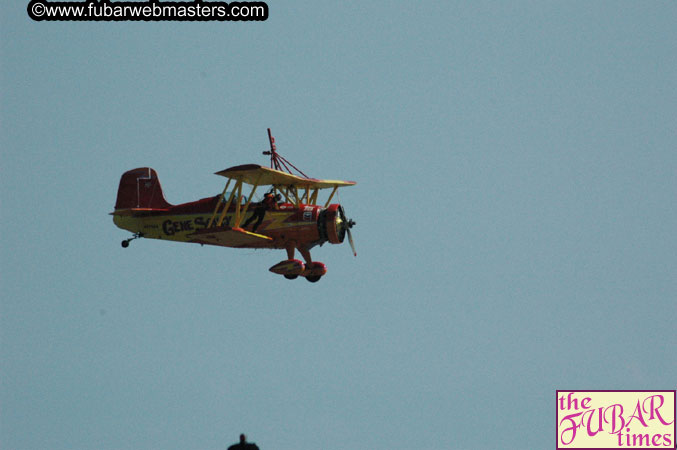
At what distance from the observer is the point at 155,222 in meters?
37.6

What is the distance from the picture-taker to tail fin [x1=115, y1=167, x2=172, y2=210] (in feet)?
125

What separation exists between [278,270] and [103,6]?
930 cm

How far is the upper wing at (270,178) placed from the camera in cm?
3379

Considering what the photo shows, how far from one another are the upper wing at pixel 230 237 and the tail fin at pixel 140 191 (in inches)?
115

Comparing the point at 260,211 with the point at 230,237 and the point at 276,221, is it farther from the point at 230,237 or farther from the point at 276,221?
the point at 230,237

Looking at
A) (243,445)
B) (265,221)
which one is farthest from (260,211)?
(243,445)

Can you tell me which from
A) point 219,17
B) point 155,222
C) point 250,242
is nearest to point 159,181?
point 155,222

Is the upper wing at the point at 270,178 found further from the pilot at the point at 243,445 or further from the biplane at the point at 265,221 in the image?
the pilot at the point at 243,445

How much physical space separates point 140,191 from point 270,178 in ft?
17.7

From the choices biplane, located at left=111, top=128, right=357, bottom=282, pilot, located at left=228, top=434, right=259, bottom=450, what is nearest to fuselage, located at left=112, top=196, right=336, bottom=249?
biplane, located at left=111, top=128, right=357, bottom=282

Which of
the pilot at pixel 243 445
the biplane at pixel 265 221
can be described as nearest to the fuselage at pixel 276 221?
the biplane at pixel 265 221

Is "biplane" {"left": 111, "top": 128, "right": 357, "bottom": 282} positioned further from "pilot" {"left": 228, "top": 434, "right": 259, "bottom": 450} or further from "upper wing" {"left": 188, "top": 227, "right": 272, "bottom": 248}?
"pilot" {"left": 228, "top": 434, "right": 259, "bottom": 450}

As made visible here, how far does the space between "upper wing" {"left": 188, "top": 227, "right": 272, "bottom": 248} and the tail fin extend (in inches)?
115

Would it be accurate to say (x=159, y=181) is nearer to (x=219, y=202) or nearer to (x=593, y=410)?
(x=219, y=202)
